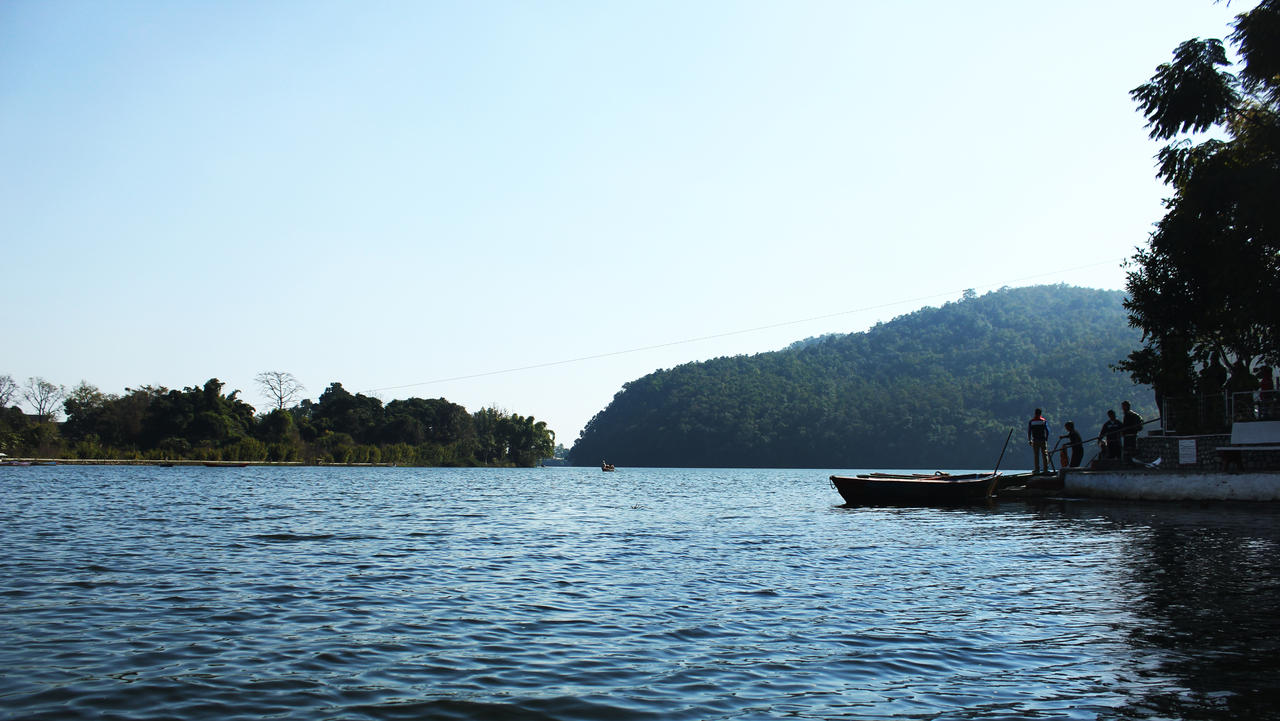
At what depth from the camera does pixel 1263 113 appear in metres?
24.9

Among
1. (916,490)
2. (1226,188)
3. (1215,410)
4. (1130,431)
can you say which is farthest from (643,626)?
(1130,431)

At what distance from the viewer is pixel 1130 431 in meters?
34.5

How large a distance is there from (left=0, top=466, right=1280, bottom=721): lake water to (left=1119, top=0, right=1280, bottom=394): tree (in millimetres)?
7752

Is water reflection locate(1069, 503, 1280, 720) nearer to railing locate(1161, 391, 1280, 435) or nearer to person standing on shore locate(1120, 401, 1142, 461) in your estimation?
railing locate(1161, 391, 1280, 435)

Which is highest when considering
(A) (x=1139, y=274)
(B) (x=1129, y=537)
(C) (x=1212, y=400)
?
(A) (x=1139, y=274)

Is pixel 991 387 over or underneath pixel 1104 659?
over

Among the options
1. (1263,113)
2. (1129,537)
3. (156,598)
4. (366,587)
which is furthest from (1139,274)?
(156,598)

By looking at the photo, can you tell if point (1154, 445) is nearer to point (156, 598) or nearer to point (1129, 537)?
point (1129, 537)

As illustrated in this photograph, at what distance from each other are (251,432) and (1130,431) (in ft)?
411

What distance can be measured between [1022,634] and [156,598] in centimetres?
1115

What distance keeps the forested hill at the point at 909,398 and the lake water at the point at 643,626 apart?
132629 millimetres

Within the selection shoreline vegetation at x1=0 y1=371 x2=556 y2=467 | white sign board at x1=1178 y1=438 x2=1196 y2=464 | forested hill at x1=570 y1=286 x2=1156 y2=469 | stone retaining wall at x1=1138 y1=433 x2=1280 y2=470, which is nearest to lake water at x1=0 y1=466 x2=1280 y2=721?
stone retaining wall at x1=1138 y1=433 x2=1280 y2=470

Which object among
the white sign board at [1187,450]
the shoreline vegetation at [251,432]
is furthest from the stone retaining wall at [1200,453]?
the shoreline vegetation at [251,432]

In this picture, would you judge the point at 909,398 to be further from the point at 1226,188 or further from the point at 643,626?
the point at 643,626
